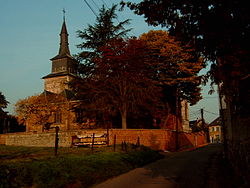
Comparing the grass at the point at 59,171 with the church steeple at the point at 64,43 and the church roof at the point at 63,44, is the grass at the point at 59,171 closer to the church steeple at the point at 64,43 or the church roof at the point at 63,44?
the church roof at the point at 63,44

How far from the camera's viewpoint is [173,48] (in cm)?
3139

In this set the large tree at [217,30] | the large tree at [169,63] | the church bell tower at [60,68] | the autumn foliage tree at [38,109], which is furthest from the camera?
the church bell tower at [60,68]

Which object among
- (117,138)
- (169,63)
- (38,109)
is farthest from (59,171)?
(38,109)

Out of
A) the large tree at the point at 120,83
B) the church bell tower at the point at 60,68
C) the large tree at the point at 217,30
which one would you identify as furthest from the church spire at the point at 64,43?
the large tree at the point at 217,30

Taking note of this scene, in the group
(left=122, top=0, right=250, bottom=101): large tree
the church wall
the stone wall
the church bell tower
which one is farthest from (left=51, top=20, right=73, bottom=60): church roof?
(left=122, top=0, right=250, bottom=101): large tree

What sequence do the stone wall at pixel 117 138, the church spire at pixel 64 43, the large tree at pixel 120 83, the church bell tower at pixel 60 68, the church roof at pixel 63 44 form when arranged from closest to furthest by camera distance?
the stone wall at pixel 117 138
the large tree at pixel 120 83
the church bell tower at pixel 60 68
the church roof at pixel 63 44
the church spire at pixel 64 43

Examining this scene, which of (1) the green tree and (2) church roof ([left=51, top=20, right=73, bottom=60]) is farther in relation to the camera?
(2) church roof ([left=51, top=20, right=73, bottom=60])

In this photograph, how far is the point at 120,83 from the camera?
26797mm

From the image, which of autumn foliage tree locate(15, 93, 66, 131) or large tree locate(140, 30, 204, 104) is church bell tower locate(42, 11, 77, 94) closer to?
autumn foliage tree locate(15, 93, 66, 131)

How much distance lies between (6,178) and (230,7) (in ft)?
20.3

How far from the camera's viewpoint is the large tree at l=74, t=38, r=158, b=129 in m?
26.5

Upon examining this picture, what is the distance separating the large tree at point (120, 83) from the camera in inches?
1045

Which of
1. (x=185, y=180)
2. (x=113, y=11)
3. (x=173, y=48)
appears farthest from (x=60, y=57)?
(x=185, y=180)

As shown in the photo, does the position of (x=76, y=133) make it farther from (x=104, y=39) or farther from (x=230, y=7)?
(x=230, y=7)
